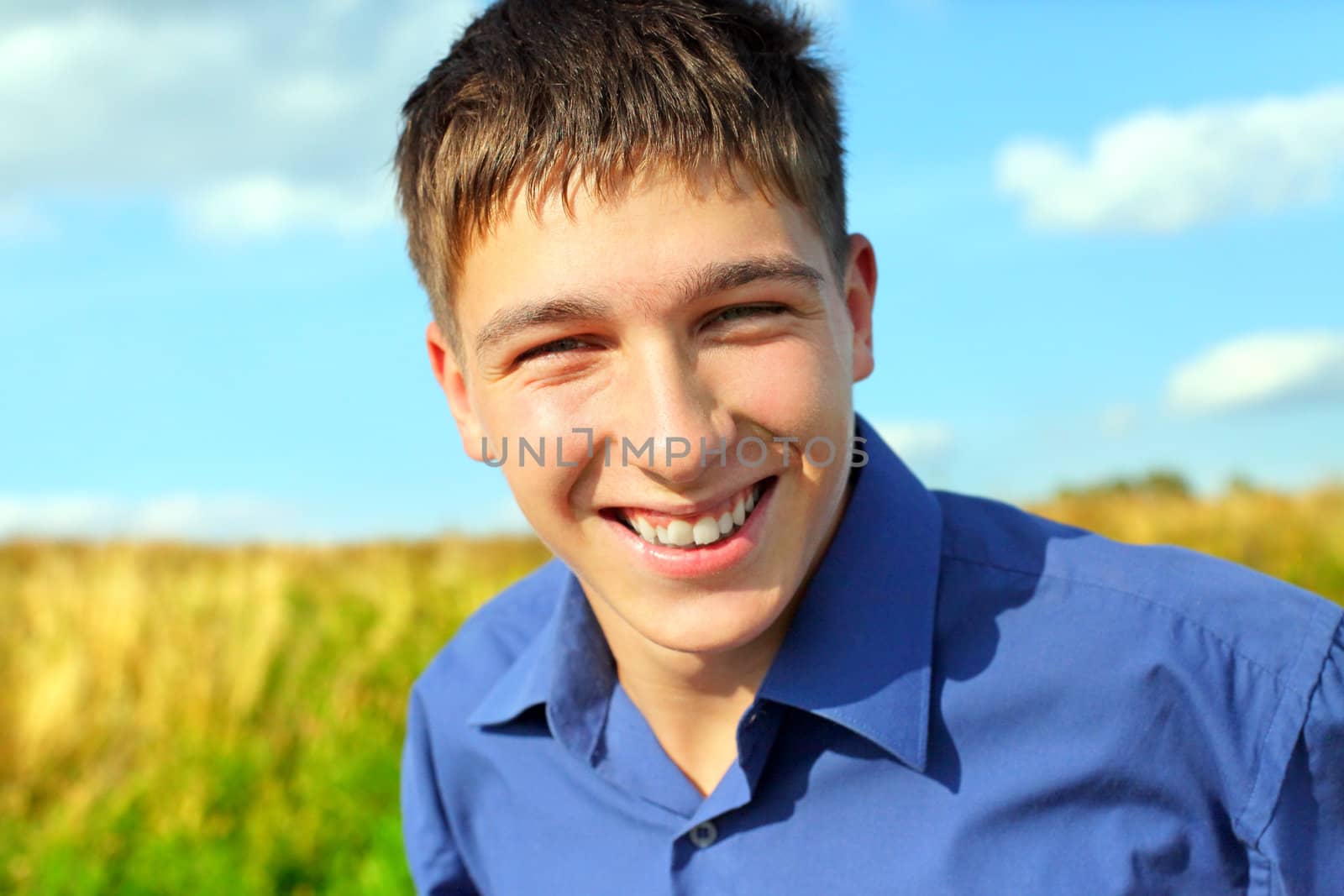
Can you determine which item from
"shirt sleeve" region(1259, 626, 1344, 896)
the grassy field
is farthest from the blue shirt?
the grassy field

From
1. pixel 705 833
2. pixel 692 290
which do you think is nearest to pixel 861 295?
pixel 692 290

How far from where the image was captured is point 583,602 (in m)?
2.66

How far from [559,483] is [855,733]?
2.41ft

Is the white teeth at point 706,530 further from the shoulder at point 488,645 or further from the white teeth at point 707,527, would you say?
the shoulder at point 488,645

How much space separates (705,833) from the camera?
7.38ft

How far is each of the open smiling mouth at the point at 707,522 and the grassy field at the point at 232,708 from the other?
2852 mm

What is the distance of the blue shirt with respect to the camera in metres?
2.10

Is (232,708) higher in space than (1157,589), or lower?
lower

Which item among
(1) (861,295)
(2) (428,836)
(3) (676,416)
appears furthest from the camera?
(2) (428,836)

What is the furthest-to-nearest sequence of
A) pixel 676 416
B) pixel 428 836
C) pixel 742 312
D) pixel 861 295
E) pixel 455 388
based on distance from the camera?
pixel 428 836 → pixel 455 388 → pixel 861 295 → pixel 742 312 → pixel 676 416

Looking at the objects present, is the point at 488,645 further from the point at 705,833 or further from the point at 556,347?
the point at 556,347

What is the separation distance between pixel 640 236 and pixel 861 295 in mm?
728

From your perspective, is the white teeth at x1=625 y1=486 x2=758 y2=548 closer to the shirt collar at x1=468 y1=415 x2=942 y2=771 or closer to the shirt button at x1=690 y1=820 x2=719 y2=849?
the shirt collar at x1=468 y1=415 x2=942 y2=771

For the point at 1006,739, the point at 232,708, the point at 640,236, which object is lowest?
the point at 1006,739
